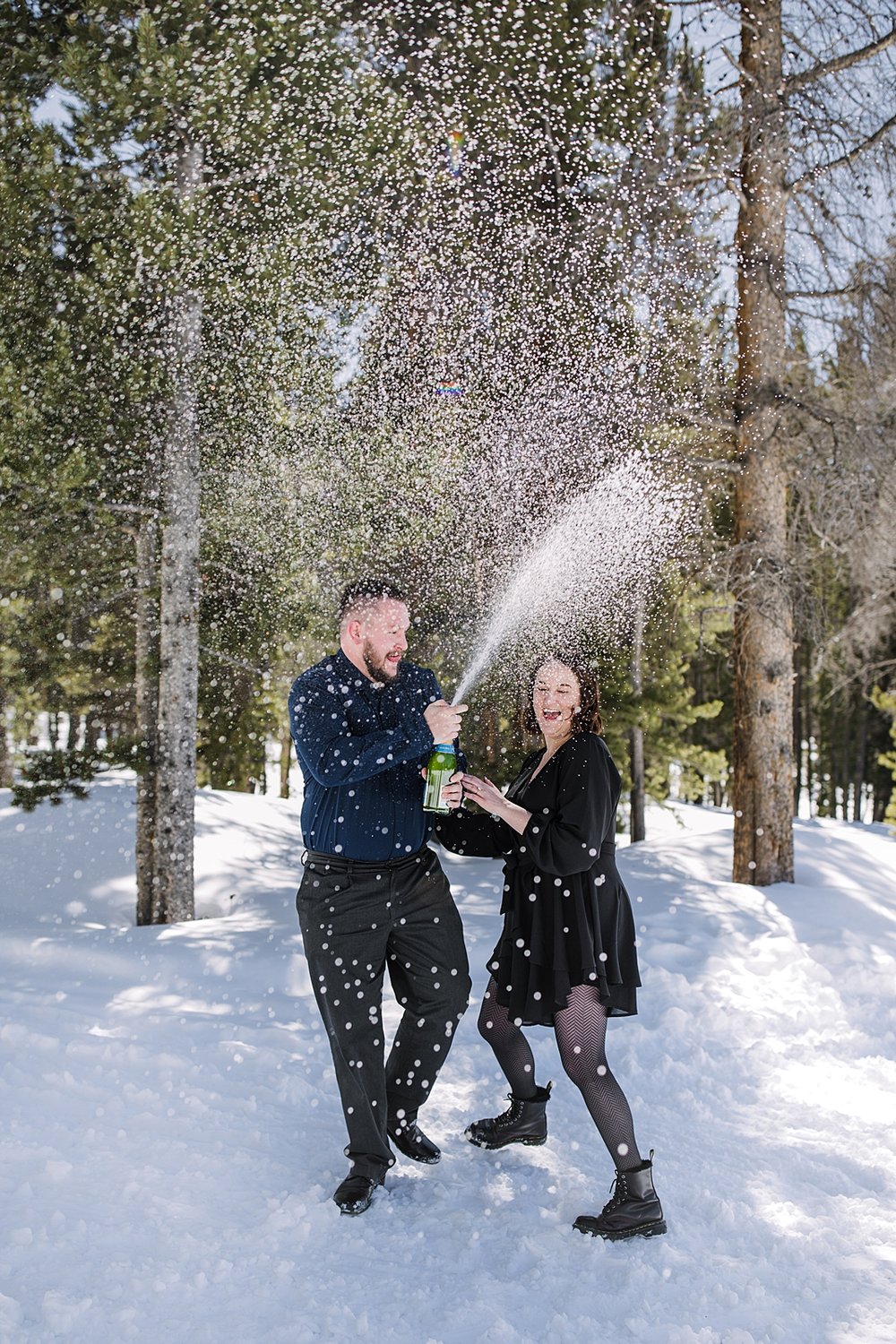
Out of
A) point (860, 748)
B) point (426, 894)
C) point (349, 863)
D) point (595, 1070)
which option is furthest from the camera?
point (860, 748)

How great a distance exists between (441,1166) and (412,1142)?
0.47 feet

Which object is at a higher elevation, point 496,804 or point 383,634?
point 383,634

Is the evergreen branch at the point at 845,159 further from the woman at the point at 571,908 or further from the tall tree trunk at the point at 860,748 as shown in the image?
the tall tree trunk at the point at 860,748

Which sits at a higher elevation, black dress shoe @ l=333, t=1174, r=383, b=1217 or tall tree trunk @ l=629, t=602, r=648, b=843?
tall tree trunk @ l=629, t=602, r=648, b=843

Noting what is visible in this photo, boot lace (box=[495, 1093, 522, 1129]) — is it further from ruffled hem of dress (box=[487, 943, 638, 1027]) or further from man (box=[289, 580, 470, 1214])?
ruffled hem of dress (box=[487, 943, 638, 1027])

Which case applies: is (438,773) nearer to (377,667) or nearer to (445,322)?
(377,667)

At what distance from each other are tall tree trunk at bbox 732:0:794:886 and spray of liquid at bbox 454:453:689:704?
2.77 ft

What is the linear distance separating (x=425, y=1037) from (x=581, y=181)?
28.5ft

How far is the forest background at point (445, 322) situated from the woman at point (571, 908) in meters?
5.56

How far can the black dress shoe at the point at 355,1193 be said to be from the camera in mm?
3615

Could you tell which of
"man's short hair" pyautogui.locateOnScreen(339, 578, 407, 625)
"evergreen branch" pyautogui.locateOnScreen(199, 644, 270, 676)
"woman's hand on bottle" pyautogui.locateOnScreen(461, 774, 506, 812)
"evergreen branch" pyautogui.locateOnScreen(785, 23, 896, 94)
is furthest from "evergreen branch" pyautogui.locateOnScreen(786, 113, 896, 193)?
"woman's hand on bottle" pyautogui.locateOnScreen(461, 774, 506, 812)

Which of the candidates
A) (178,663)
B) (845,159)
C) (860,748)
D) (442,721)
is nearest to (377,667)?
(442,721)

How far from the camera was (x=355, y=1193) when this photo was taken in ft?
12.0

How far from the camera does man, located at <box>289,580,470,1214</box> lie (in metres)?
3.74
